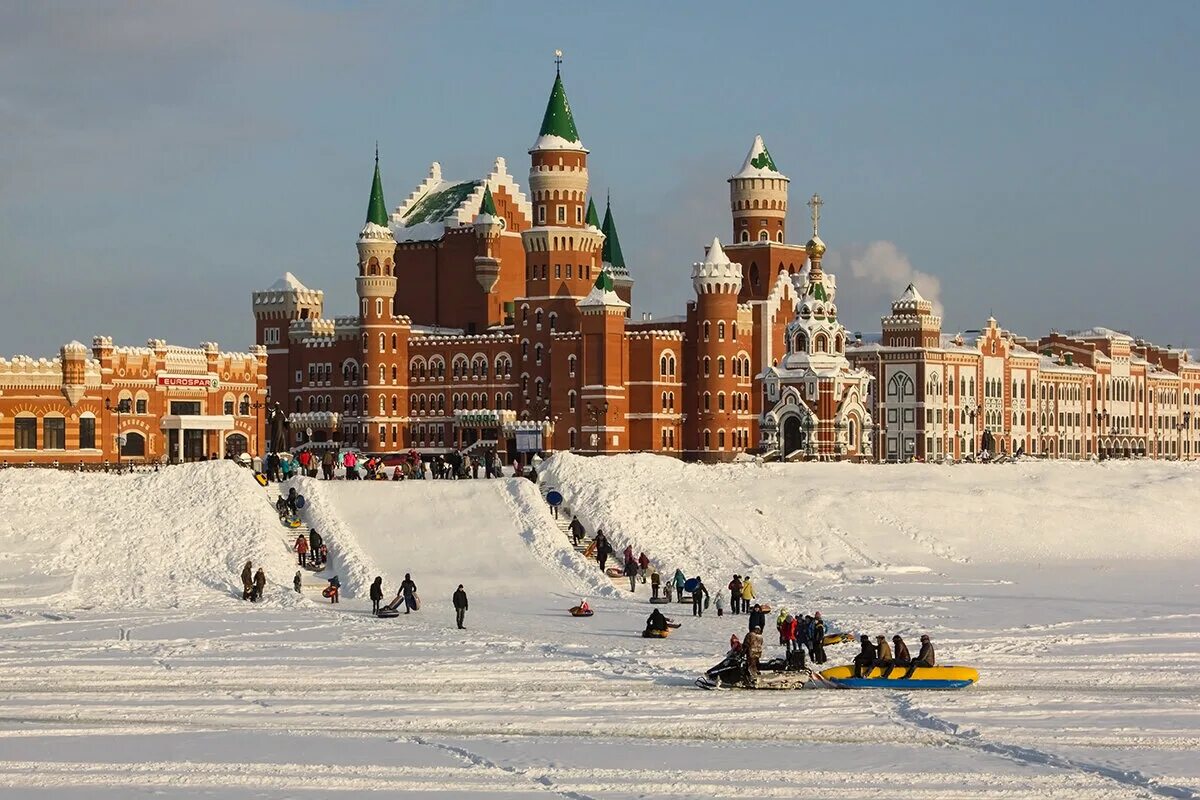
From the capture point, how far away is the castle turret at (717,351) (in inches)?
4242

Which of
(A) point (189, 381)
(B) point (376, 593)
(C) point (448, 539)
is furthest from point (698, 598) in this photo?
(A) point (189, 381)

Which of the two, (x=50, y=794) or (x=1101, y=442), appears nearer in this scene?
(x=50, y=794)

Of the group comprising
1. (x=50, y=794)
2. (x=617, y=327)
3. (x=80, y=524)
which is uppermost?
(x=617, y=327)

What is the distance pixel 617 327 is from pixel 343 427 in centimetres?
2062

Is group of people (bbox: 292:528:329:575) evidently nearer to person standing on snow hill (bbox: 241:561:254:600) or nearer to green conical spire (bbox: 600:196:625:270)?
person standing on snow hill (bbox: 241:561:254:600)

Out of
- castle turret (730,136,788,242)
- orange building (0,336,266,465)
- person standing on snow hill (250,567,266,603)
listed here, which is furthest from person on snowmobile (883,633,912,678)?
castle turret (730,136,788,242)

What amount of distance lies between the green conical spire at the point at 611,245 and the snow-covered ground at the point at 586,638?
177 feet

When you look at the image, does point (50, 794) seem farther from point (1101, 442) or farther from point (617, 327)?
point (1101, 442)

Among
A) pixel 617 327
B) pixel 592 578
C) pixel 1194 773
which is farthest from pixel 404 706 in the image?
pixel 617 327

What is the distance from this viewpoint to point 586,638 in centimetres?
4512

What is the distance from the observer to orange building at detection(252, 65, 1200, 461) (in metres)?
107

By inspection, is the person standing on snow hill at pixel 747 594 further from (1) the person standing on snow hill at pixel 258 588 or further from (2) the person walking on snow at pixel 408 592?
(1) the person standing on snow hill at pixel 258 588

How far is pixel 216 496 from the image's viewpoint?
6100 centimetres

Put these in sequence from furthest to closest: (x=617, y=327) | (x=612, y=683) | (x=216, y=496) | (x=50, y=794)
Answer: (x=617, y=327) → (x=216, y=496) → (x=612, y=683) → (x=50, y=794)
